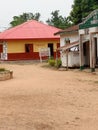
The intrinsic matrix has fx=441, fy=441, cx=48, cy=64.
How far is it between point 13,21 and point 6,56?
1450 inches

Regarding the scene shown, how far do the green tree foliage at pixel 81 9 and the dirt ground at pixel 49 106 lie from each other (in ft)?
74.2

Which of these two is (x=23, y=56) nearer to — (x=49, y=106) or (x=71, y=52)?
(x=71, y=52)

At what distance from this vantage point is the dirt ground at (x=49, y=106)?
10664mm

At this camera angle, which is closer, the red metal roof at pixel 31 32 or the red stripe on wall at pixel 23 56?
the red metal roof at pixel 31 32

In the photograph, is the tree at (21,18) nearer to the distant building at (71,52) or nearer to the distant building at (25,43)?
the distant building at (25,43)

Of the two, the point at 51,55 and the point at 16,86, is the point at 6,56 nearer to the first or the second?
the point at 51,55

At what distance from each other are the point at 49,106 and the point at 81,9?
96.4 feet

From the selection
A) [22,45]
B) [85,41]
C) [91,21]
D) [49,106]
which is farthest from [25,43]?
[49,106]

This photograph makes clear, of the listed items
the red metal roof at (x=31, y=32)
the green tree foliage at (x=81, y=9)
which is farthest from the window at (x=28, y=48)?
the green tree foliage at (x=81, y=9)

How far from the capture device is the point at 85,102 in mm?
13938

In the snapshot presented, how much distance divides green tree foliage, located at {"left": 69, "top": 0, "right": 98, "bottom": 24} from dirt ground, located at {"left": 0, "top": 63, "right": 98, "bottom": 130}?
22613 millimetres

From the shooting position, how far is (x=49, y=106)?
13156 mm

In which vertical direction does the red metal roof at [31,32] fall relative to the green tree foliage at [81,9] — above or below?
below

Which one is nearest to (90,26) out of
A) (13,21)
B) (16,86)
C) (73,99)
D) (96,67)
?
(96,67)
